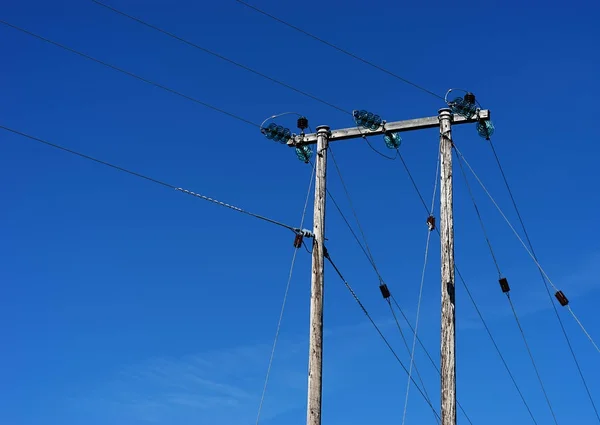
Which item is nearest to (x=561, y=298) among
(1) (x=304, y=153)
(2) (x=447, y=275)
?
(2) (x=447, y=275)

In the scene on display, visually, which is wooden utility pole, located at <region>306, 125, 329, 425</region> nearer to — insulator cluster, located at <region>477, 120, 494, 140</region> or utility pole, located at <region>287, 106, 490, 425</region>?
utility pole, located at <region>287, 106, 490, 425</region>

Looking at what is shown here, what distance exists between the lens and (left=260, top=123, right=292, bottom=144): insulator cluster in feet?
63.6

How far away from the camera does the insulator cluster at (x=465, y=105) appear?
1891cm

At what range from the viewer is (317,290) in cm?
1773

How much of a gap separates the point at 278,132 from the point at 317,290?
3.45 metres

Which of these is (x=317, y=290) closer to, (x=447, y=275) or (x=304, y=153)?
(x=447, y=275)

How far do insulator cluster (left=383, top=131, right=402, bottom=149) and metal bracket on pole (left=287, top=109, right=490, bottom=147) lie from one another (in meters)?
0.11

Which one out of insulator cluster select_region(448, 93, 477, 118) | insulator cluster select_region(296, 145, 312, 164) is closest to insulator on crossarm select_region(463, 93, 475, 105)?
insulator cluster select_region(448, 93, 477, 118)

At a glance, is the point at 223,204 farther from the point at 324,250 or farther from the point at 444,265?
the point at 444,265

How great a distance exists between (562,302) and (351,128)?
17.9ft

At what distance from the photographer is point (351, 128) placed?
19.3 m

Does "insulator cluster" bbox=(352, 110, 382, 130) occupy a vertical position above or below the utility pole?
above

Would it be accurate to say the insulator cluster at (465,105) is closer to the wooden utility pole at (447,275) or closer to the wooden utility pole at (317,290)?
the wooden utility pole at (447,275)

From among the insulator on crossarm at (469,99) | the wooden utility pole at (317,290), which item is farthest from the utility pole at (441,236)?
the insulator on crossarm at (469,99)
